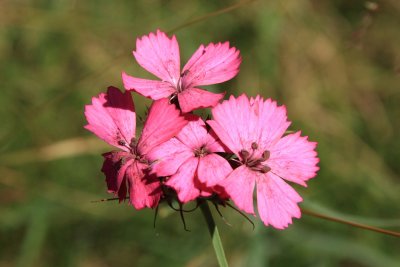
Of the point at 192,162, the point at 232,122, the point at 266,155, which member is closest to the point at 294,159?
the point at 266,155

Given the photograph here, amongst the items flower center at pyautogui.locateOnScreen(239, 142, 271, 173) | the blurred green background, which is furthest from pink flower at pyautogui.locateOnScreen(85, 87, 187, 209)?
the blurred green background

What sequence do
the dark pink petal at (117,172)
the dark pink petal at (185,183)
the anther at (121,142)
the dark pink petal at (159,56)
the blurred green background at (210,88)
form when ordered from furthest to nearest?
1. the blurred green background at (210,88)
2. the dark pink petal at (159,56)
3. the anther at (121,142)
4. the dark pink petal at (117,172)
5. the dark pink petal at (185,183)

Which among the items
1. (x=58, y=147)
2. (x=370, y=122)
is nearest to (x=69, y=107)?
(x=58, y=147)

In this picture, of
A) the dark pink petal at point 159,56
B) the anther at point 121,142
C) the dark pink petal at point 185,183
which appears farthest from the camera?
the dark pink petal at point 159,56

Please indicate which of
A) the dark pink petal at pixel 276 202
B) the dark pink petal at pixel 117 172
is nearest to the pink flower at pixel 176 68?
the dark pink petal at pixel 117 172

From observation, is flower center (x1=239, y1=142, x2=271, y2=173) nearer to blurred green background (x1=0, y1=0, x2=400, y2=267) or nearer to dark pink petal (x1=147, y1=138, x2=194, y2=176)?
dark pink petal (x1=147, y1=138, x2=194, y2=176)

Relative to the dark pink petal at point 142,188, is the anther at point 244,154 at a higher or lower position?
higher

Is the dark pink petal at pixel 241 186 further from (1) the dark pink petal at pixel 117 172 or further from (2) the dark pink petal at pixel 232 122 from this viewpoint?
(1) the dark pink petal at pixel 117 172
